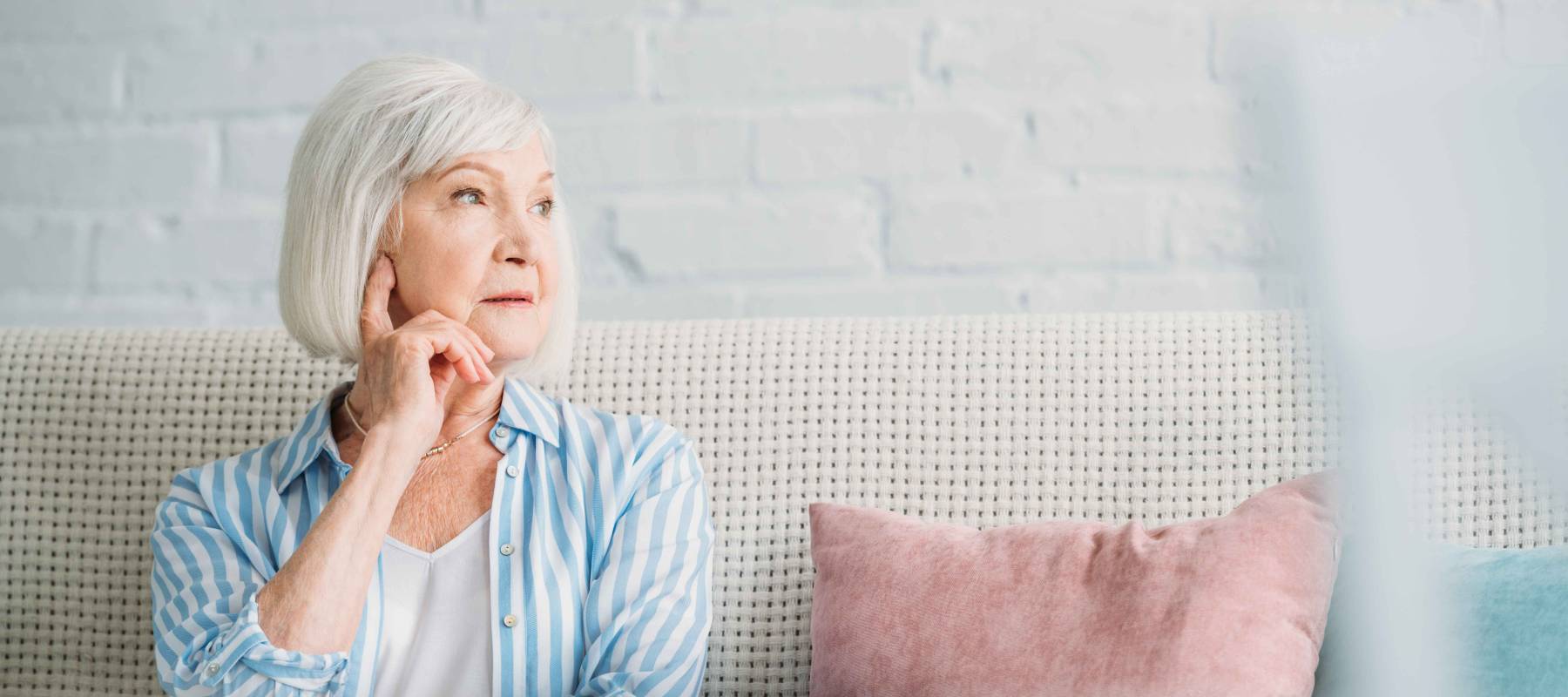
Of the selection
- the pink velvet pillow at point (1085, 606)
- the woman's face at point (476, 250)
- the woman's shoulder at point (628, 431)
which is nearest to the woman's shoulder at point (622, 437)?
the woman's shoulder at point (628, 431)

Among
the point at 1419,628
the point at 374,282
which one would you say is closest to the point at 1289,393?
the point at 374,282

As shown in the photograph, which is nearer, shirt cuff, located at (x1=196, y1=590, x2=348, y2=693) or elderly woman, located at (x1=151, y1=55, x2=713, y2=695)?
shirt cuff, located at (x1=196, y1=590, x2=348, y2=693)

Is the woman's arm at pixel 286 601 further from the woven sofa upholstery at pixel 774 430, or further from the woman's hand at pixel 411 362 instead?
the woven sofa upholstery at pixel 774 430

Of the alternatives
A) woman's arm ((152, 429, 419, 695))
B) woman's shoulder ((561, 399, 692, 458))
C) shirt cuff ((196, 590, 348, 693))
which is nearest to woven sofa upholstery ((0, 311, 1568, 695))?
woman's shoulder ((561, 399, 692, 458))

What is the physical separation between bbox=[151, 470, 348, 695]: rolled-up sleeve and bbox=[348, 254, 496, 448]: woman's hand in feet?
0.60

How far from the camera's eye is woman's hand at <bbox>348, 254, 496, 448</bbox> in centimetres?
116

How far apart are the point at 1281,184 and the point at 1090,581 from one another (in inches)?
34.4

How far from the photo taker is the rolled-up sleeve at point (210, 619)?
1.06m

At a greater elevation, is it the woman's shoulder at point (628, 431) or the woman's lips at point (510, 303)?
the woman's lips at point (510, 303)

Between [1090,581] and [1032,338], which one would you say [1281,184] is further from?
[1032,338]

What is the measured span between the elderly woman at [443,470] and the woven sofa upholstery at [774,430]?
0.13 meters

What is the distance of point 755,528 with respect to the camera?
1.40 m

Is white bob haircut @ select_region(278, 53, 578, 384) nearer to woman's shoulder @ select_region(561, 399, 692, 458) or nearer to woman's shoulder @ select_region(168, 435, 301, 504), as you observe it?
woman's shoulder @ select_region(168, 435, 301, 504)

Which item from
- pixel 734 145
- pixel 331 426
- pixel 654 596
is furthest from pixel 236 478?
pixel 734 145
